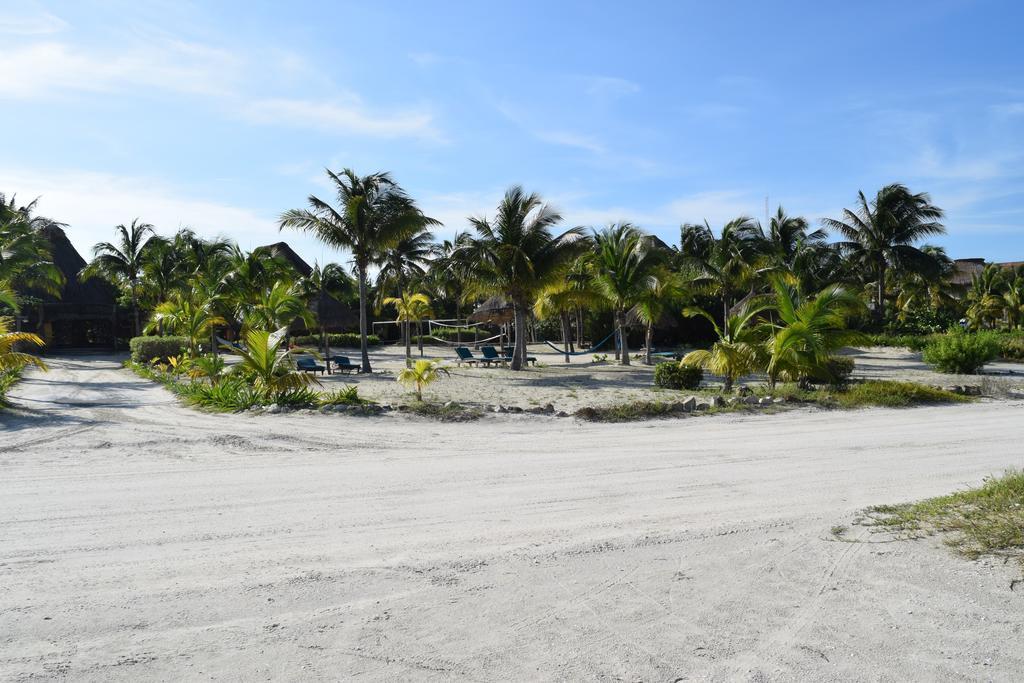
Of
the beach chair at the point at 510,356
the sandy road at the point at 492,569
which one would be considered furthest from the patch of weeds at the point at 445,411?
the beach chair at the point at 510,356

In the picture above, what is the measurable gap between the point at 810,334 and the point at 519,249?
31.1 ft

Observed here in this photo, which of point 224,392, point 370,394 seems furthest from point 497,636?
point 370,394

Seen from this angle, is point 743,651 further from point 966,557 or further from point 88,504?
point 88,504

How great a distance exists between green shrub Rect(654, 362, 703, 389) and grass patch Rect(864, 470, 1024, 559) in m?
9.83

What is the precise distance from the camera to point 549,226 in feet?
69.4

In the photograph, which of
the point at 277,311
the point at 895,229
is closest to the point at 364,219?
the point at 277,311

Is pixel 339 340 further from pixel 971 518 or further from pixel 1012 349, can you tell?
pixel 971 518

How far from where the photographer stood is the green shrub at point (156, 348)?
24.8 m

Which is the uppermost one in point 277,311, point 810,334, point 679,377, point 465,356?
point 277,311

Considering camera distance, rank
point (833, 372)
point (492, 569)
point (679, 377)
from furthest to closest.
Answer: point (679, 377) → point (833, 372) → point (492, 569)

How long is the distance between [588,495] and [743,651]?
9.49 feet

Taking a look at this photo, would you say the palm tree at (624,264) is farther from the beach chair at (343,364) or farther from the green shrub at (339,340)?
the green shrub at (339,340)

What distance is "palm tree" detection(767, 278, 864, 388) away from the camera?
1339 centimetres

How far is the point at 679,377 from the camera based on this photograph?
16.0 meters
